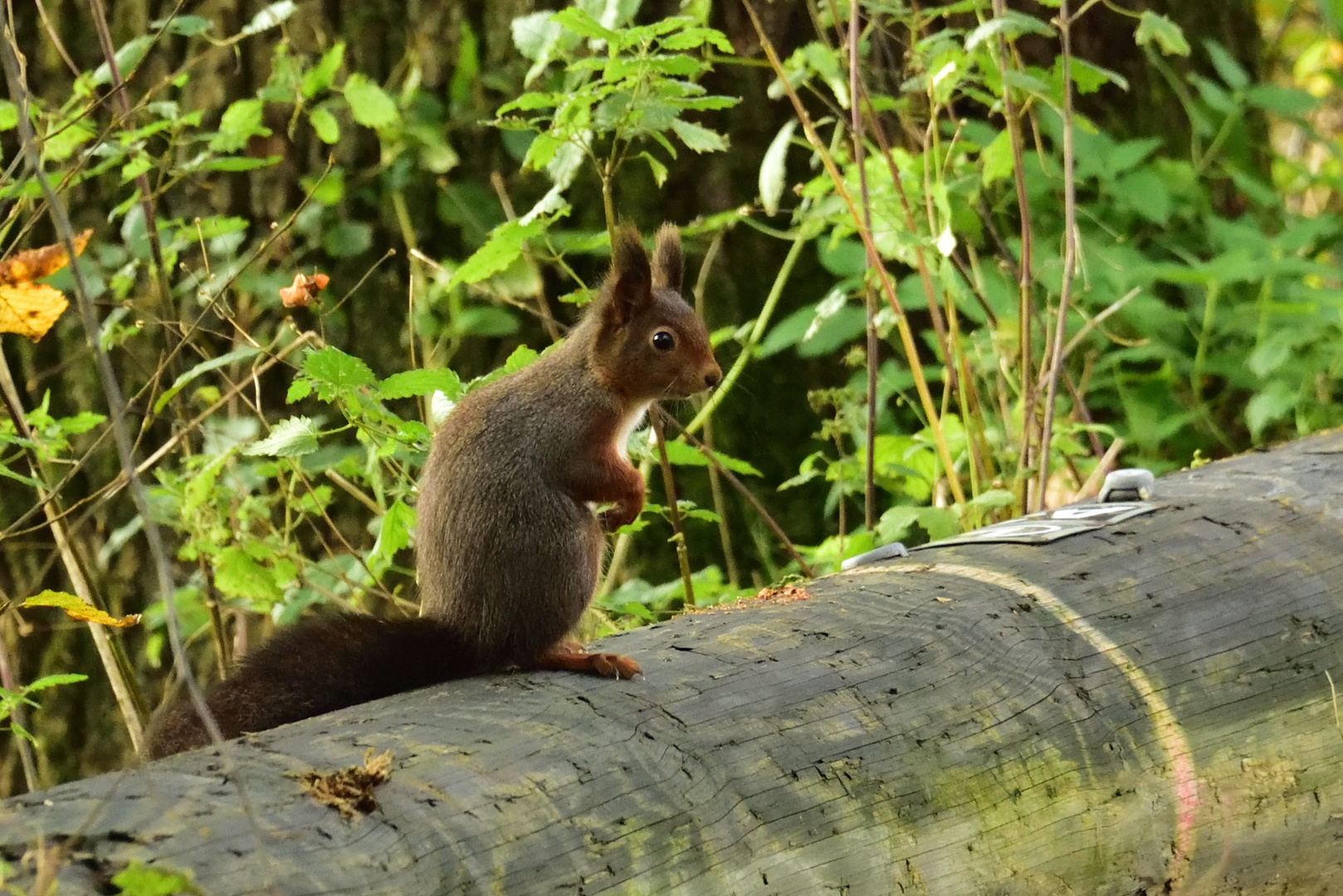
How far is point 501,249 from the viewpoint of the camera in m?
1.92

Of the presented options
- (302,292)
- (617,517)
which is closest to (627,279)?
(617,517)

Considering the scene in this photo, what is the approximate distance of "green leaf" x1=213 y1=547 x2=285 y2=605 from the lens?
2066mm

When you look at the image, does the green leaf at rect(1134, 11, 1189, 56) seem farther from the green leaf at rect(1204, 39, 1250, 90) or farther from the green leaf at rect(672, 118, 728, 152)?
the green leaf at rect(1204, 39, 1250, 90)

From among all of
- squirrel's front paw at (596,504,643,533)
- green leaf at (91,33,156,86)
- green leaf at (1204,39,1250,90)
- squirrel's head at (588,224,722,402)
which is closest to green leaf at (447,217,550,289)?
squirrel's head at (588,224,722,402)

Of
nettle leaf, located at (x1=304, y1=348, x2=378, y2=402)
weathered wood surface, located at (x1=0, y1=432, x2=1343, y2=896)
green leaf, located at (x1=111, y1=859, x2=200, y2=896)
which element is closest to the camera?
green leaf, located at (x1=111, y1=859, x2=200, y2=896)

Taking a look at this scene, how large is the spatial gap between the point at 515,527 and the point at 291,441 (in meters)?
0.30

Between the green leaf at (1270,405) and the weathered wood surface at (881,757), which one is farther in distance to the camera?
the green leaf at (1270,405)

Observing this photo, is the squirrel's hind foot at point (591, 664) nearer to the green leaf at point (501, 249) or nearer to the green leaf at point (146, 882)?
the green leaf at point (146, 882)

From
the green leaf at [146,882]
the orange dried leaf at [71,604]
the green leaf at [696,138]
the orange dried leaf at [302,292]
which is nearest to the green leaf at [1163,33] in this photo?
the green leaf at [696,138]

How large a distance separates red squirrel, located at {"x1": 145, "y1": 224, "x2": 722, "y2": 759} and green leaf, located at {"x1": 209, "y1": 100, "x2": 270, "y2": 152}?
2.41ft

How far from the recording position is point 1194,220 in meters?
3.41

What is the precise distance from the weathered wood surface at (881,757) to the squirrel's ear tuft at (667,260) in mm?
443

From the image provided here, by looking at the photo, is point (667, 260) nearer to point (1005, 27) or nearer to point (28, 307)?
point (1005, 27)

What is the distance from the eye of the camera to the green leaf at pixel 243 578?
6.78ft
